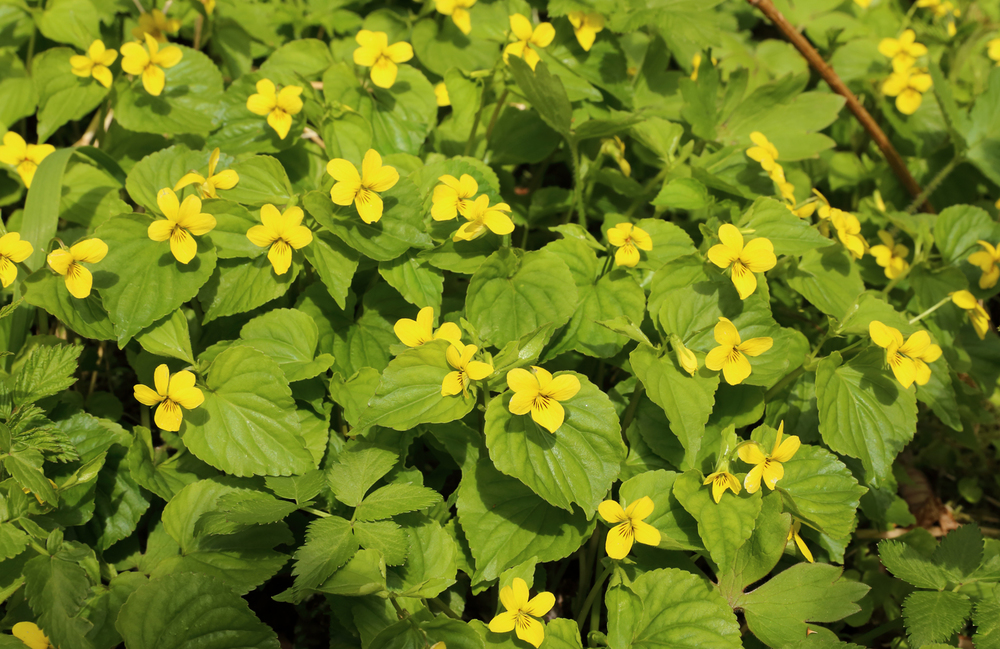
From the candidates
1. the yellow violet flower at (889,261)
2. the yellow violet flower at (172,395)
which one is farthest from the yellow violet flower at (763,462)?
the yellow violet flower at (172,395)

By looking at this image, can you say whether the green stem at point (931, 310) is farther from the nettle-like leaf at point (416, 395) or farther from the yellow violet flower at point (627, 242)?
the nettle-like leaf at point (416, 395)

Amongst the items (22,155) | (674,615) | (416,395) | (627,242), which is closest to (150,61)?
(22,155)

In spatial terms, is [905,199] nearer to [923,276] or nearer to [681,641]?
[923,276]

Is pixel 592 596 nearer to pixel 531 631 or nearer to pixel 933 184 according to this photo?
pixel 531 631

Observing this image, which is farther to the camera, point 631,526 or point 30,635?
point 631,526

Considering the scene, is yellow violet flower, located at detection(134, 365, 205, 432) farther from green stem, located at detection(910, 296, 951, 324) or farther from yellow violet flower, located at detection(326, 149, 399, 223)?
green stem, located at detection(910, 296, 951, 324)

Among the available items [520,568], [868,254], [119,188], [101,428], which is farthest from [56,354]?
[868,254]
